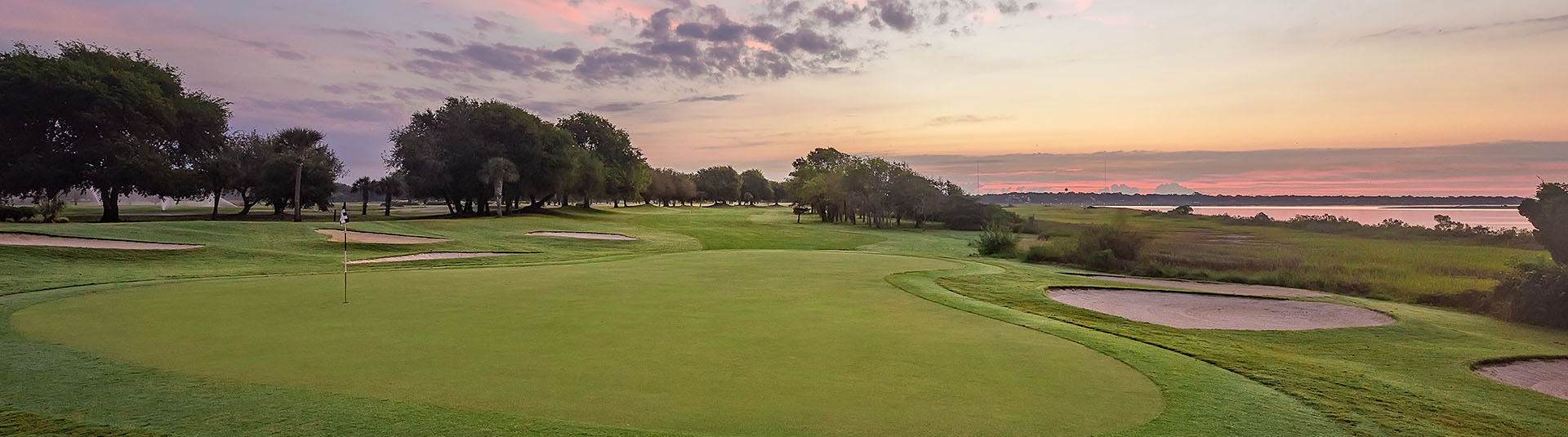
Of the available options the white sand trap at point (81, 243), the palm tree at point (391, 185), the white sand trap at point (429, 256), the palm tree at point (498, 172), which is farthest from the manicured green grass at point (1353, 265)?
the palm tree at point (391, 185)

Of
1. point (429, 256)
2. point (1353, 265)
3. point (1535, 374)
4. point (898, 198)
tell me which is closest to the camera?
point (1535, 374)

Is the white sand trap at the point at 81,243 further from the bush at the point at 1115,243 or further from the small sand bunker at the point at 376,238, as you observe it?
the bush at the point at 1115,243

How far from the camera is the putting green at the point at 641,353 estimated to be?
5230mm

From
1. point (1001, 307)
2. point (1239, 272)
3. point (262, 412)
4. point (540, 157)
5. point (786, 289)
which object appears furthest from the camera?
point (540, 157)

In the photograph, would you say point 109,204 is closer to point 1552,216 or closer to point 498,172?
point 498,172

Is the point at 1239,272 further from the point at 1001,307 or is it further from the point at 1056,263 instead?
the point at 1001,307

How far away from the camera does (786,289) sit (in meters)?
12.9

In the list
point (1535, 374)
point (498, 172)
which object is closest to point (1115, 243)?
point (1535, 374)

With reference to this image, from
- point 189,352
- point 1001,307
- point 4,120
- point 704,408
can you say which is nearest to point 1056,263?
point 1001,307

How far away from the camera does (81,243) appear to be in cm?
1928

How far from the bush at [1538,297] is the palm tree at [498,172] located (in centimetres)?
5010

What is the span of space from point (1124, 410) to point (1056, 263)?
73.6 ft

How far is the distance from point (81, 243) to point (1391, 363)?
30196 millimetres

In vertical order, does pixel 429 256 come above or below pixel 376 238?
below
